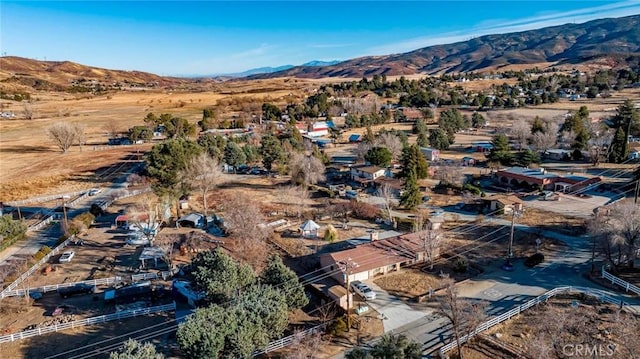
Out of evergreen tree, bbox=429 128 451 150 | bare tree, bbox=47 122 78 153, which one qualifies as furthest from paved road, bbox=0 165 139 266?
evergreen tree, bbox=429 128 451 150

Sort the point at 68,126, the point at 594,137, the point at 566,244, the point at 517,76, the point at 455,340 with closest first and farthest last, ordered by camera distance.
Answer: the point at 455,340, the point at 566,244, the point at 594,137, the point at 68,126, the point at 517,76

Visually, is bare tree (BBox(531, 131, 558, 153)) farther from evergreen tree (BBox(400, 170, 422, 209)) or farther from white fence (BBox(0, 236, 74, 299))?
white fence (BBox(0, 236, 74, 299))

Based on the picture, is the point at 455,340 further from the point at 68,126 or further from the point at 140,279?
the point at 68,126

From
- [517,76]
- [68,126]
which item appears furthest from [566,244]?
[517,76]

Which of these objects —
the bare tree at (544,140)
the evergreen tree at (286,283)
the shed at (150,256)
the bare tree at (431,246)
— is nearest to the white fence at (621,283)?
the bare tree at (431,246)

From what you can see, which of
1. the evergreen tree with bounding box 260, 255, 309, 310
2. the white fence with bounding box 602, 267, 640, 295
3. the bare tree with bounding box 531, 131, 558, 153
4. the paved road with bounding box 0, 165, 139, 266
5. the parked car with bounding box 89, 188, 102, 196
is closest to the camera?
the evergreen tree with bounding box 260, 255, 309, 310

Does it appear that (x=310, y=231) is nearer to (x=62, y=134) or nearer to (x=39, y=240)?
(x=39, y=240)
